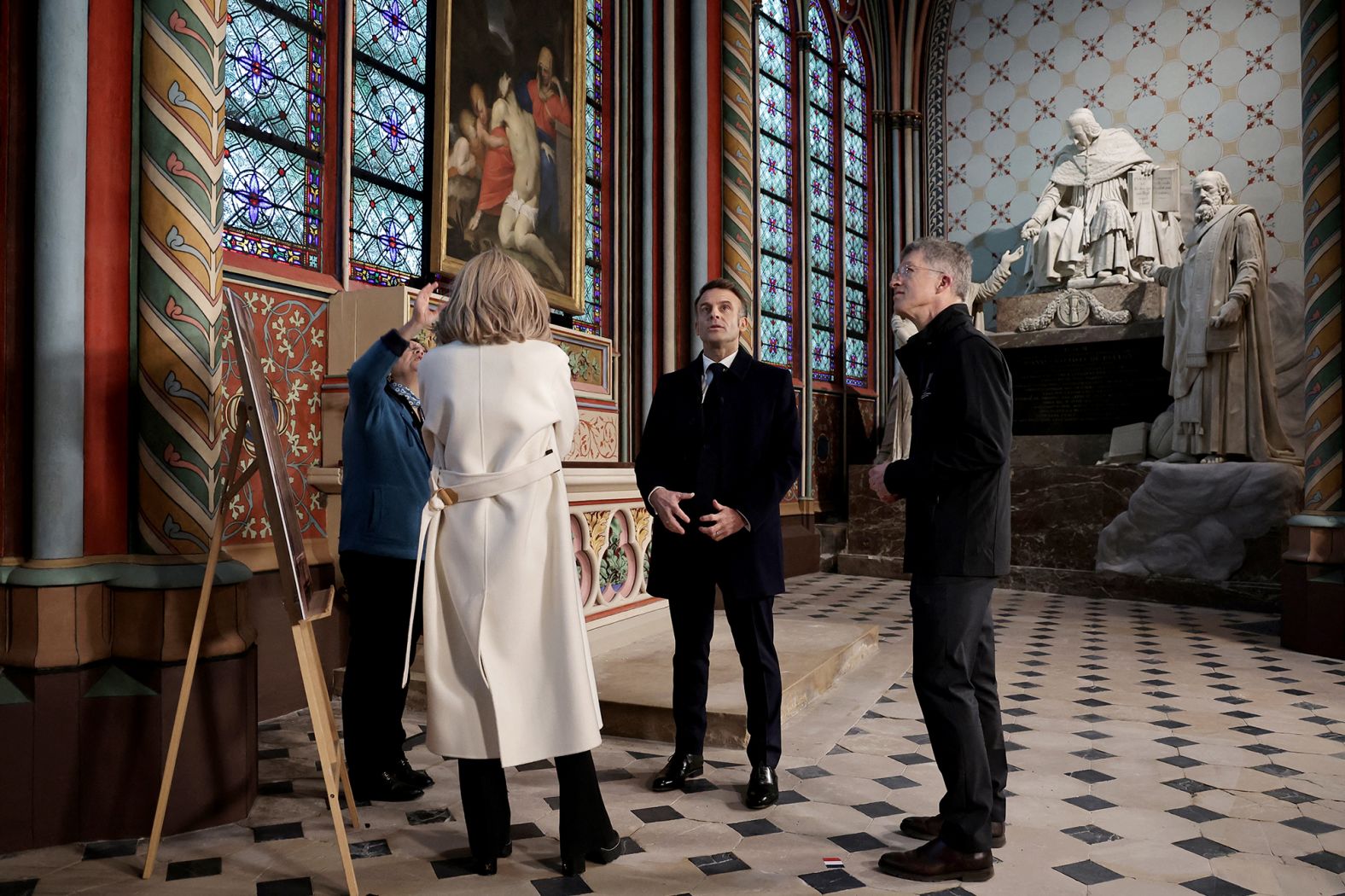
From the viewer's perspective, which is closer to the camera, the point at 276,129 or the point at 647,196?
the point at 276,129

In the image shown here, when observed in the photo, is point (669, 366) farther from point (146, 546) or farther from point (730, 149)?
point (146, 546)

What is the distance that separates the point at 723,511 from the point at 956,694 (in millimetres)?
925

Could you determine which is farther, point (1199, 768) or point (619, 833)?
point (1199, 768)

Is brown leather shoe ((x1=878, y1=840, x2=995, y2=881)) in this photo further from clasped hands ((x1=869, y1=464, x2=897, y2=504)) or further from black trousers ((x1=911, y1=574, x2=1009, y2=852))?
clasped hands ((x1=869, y1=464, x2=897, y2=504))

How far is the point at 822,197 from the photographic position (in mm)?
11969

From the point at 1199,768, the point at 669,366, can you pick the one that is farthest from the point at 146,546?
the point at 669,366

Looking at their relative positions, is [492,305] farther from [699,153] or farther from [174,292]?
[699,153]

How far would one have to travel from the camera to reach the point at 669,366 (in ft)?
28.7

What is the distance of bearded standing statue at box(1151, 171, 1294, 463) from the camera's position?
8680 mm

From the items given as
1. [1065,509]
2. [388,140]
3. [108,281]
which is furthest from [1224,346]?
[108,281]

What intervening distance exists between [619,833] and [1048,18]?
12857 millimetres

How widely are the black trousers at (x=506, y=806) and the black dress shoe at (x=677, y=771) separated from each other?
74 centimetres

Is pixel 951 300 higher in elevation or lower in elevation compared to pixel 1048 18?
lower

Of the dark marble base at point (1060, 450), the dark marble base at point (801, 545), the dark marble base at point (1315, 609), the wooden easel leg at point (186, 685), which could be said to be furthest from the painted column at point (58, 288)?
the dark marble base at point (1060, 450)
